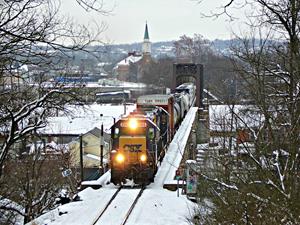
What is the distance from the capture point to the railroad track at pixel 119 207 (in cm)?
1274

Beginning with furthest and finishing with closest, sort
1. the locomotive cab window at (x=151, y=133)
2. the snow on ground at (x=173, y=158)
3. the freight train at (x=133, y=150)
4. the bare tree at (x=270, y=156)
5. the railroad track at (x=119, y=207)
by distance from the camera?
the snow on ground at (x=173, y=158) → the locomotive cab window at (x=151, y=133) → the freight train at (x=133, y=150) → the railroad track at (x=119, y=207) → the bare tree at (x=270, y=156)

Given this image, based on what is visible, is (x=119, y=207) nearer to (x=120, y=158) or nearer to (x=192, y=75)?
(x=120, y=158)

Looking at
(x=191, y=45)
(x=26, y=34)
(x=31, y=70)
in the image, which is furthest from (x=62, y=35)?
(x=191, y=45)

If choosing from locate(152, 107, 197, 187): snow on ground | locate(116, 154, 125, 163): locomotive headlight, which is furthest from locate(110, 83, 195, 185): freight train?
locate(152, 107, 197, 187): snow on ground

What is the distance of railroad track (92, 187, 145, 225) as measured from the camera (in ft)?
41.8

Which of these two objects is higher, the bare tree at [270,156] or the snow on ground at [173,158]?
the bare tree at [270,156]

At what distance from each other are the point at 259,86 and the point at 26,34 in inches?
148

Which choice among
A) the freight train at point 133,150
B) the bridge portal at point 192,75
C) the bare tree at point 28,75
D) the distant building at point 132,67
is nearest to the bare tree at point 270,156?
the bare tree at point 28,75

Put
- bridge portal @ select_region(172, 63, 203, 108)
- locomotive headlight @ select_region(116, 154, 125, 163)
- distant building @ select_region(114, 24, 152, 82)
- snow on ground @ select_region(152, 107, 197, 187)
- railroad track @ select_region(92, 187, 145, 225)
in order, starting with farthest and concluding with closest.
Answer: distant building @ select_region(114, 24, 152, 82) < bridge portal @ select_region(172, 63, 203, 108) < snow on ground @ select_region(152, 107, 197, 187) < locomotive headlight @ select_region(116, 154, 125, 163) < railroad track @ select_region(92, 187, 145, 225)

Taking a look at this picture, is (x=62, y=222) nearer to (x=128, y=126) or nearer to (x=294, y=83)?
(x=128, y=126)

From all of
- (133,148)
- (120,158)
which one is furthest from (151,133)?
(120,158)

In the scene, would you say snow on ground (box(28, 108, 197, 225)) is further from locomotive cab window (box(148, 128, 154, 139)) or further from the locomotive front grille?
locomotive cab window (box(148, 128, 154, 139))

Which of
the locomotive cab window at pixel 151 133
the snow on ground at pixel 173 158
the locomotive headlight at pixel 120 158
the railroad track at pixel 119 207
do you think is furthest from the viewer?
the snow on ground at pixel 173 158

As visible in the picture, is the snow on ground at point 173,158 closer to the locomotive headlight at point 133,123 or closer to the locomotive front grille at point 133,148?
the locomotive front grille at point 133,148
